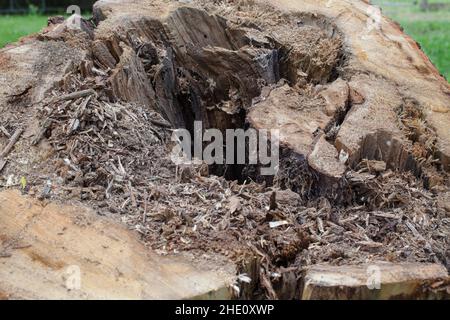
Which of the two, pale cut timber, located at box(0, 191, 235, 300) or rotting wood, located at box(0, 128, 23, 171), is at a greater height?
rotting wood, located at box(0, 128, 23, 171)

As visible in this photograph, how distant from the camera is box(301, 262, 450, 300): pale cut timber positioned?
63.2 inches

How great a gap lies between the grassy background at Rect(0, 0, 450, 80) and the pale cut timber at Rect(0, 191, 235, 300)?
329 centimetres

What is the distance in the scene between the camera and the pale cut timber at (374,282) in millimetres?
1605

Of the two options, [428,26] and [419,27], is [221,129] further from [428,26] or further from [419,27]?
[428,26]

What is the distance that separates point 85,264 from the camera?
1631mm

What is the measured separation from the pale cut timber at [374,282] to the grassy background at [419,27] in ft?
11.6

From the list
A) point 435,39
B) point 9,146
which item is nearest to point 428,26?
point 435,39

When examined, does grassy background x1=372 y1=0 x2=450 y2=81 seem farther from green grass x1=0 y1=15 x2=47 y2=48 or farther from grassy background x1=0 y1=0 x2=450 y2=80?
green grass x1=0 y1=15 x2=47 y2=48

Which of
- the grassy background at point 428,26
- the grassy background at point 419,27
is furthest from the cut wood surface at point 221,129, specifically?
the grassy background at point 428,26

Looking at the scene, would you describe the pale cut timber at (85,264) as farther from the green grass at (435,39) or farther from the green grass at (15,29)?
the green grass at (15,29)

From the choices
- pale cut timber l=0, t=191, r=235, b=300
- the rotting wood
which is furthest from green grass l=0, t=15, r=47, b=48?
pale cut timber l=0, t=191, r=235, b=300

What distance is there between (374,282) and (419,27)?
20.0 ft

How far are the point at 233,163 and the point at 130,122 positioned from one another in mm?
448
